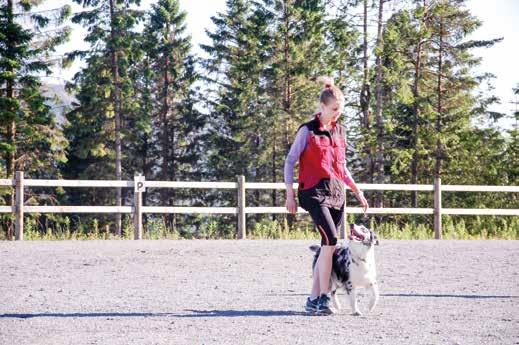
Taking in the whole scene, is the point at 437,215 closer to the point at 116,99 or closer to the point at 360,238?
the point at 360,238

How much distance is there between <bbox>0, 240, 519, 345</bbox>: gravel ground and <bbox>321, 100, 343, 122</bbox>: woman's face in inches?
64.5

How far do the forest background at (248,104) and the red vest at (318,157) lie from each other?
11735 mm

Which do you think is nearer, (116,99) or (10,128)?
(10,128)

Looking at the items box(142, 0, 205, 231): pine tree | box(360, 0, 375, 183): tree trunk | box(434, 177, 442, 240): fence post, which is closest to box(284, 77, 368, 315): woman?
box(434, 177, 442, 240): fence post

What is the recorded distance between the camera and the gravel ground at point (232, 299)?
561 cm

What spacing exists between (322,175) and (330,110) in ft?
1.76

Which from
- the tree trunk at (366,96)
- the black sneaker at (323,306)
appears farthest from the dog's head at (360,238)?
the tree trunk at (366,96)

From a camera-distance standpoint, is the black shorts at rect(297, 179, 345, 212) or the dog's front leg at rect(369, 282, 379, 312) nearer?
the black shorts at rect(297, 179, 345, 212)

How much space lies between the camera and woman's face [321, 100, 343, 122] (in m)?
6.42

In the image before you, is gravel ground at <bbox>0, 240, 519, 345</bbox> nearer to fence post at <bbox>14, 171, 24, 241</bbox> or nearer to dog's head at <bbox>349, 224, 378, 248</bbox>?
dog's head at <bbox>349, 224, 378, 248</bbox>

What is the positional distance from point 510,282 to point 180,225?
39.0 metres

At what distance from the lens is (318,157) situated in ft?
21.2

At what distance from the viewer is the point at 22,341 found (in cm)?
532

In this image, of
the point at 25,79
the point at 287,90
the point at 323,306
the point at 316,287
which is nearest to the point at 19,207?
the point at 316,287
